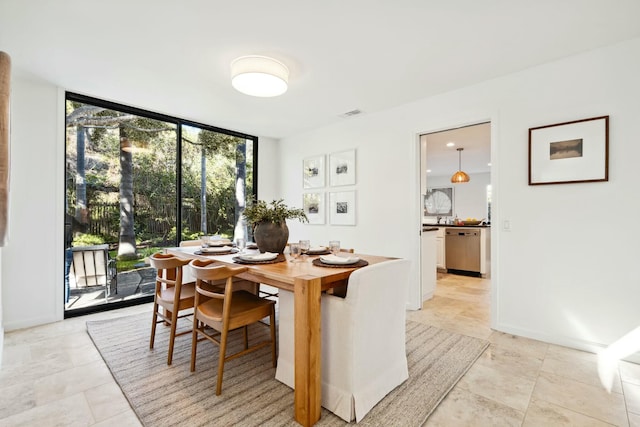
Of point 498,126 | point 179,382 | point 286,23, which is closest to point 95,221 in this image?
point 179,382

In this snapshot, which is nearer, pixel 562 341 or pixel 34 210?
pixel 562 341

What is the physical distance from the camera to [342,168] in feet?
13.9

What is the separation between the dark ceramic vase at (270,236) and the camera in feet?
8.09

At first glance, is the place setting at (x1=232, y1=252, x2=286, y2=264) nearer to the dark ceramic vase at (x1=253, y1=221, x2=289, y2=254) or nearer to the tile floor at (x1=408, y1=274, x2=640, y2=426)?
the dark ceramic vase at (x1=253, y1=221, x2=289, y2=254)

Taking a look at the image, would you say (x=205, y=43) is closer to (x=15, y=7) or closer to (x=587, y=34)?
(x=15, y=7)

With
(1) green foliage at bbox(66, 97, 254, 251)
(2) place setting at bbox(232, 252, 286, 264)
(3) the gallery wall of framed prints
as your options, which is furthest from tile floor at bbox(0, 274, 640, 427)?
(3) the gallery wall of framed prints

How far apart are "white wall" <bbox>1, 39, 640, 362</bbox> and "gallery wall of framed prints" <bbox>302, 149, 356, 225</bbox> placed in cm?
50

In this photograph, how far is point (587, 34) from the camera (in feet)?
7.22

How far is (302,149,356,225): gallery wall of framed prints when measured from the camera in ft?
13.6

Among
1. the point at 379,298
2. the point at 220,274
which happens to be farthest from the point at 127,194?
the point at 379,298

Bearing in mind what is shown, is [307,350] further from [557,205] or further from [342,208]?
[342,208]

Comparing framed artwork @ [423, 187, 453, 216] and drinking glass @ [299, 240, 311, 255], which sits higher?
framed artwork @ [423, 187, 453, 216]

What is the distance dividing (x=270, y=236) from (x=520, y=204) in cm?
227

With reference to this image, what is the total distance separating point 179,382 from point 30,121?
295cm
